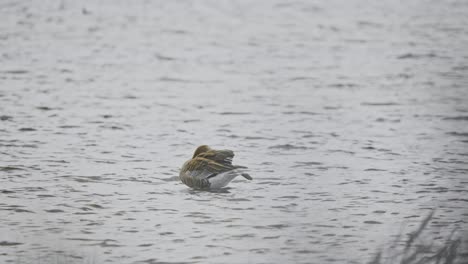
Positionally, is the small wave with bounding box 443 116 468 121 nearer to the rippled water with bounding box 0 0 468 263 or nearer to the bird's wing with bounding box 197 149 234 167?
the rippled water with bounding box 0 0 468 263

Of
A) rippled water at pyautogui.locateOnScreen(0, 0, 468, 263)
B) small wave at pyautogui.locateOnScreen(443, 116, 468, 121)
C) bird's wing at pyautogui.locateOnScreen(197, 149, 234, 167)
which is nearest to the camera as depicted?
rippled water at pyautogui.locateOnScreen(0, 0, 468, 263)

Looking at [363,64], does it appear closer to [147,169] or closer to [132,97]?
[132,97]

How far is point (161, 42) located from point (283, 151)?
28.1ft

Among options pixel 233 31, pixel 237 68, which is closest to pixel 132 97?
pixel 237 68

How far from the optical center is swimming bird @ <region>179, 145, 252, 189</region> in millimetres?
11328

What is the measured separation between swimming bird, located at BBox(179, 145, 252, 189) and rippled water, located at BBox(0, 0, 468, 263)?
0.16m

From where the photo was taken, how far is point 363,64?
19.1 m

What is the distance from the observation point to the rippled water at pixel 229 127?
31.3 feet

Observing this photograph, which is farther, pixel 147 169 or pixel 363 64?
pixel 363 64

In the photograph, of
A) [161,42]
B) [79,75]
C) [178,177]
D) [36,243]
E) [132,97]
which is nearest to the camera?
[36,243]

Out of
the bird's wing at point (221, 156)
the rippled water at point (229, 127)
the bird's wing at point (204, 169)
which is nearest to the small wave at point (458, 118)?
the rippled water at point (229, 127)

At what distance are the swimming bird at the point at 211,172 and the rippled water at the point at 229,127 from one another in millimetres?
156

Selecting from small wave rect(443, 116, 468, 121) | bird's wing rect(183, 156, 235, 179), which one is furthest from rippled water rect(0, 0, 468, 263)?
bird's wing rect(183, 156, 235, 179)

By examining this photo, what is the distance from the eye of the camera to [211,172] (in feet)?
37.5
